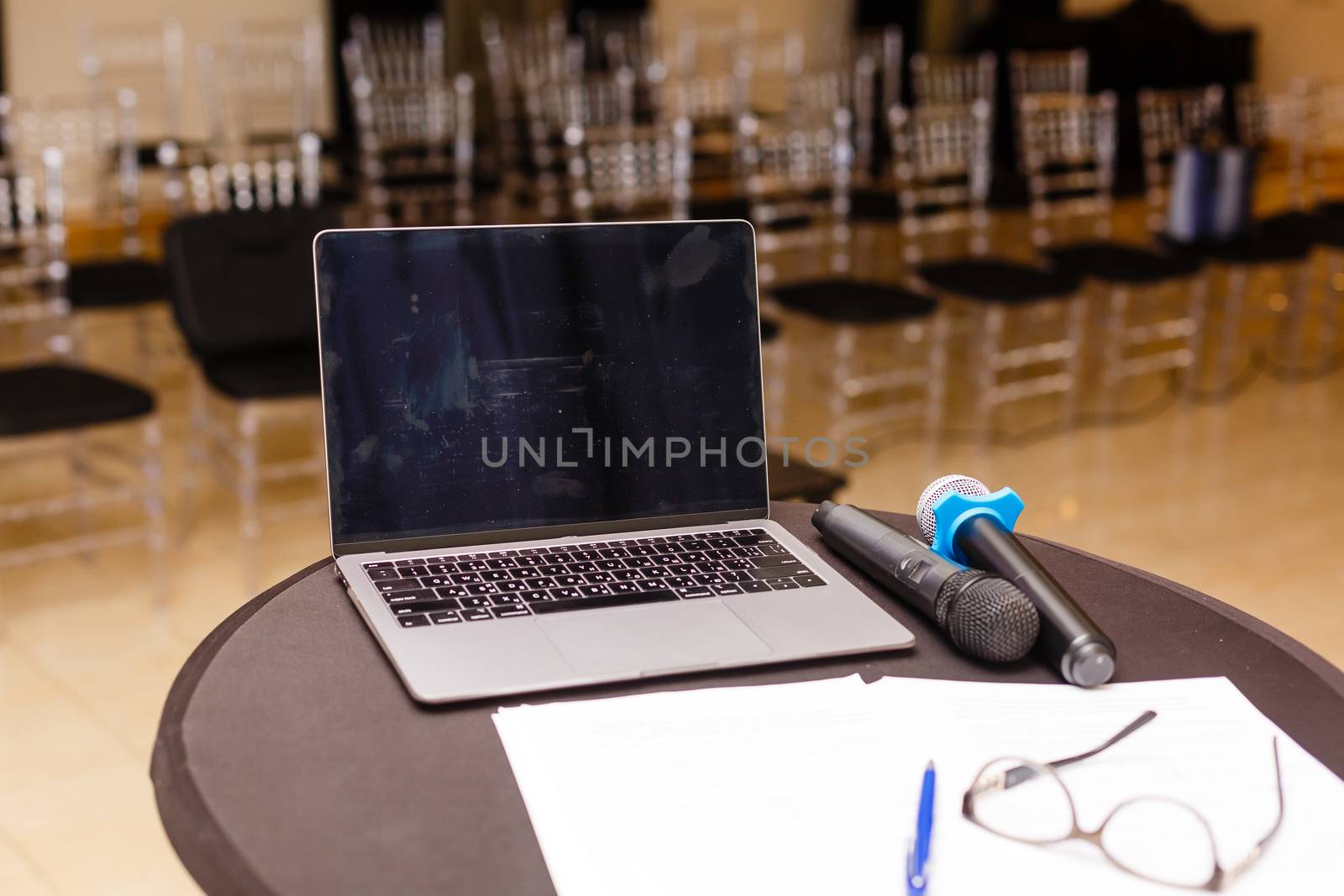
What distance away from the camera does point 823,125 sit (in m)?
5.16

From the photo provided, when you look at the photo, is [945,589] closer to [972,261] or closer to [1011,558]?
[1011,558]

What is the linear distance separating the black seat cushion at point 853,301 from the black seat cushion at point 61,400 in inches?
64.6

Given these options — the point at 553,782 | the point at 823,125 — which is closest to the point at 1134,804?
the point at 553,782

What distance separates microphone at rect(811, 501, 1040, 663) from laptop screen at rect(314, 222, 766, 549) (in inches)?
4.0

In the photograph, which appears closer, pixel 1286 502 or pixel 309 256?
pixel 309 256

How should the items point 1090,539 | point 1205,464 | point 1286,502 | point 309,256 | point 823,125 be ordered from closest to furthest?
point 309,256, point 1090,539, point 1286,502, point 1205,464, point 823,125

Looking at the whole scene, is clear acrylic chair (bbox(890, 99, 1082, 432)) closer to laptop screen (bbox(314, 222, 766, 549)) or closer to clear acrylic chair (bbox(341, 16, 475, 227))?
clear acrylic chair (bbox(341, 16, 475, 227))

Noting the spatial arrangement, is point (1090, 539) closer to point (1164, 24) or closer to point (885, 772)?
point (885, 772)

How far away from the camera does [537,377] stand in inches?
44.4

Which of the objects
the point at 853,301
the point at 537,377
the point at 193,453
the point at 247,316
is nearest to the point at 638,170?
the point at 853,301

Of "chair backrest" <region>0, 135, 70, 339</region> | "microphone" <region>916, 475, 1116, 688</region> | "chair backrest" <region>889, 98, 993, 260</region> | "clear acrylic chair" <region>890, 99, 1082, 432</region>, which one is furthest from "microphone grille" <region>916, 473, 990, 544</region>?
"chair backrest" <region>889, 98, 993, 260</region>

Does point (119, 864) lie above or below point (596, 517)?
below

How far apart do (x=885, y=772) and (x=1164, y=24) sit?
317 inches

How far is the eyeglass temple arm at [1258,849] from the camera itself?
0.75m
